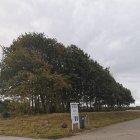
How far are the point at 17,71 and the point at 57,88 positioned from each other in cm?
486

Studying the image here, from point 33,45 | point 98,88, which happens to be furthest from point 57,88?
point 98,88

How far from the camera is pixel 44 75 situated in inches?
1651

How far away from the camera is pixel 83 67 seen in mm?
53750

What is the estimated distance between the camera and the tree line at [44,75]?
42938 mm

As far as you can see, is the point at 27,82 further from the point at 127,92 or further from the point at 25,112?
the point at 127,92

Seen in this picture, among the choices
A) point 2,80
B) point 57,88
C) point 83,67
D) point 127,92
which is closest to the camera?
point 57,88

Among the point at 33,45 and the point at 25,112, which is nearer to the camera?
the point at 25,112

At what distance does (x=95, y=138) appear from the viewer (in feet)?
69.2

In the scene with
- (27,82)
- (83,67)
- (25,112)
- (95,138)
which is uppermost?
(83,67)

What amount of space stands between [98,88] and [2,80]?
16.8 meters

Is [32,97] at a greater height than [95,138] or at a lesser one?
greater

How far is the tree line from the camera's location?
42.9 meters

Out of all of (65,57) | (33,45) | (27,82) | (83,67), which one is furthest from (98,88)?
(27,82)

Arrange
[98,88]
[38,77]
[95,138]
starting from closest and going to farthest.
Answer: [95,138]
[38,77]
[98,88]
